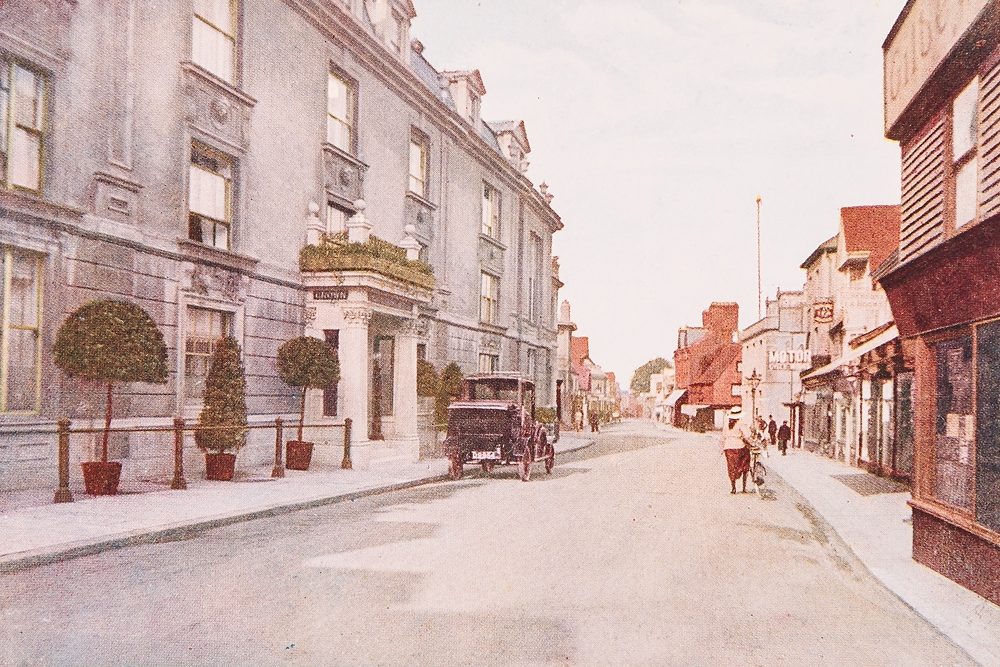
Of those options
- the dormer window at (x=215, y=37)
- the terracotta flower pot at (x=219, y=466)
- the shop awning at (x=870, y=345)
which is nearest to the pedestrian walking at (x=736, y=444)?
the shop awning at (x=870, y=345)

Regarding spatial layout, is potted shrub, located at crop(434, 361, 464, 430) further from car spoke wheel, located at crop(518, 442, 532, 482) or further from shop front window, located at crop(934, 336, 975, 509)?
shop front window, located at crop(934, 336, 975, 509)

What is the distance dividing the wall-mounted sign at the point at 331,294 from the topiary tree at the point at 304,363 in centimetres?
155

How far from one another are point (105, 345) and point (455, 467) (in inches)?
315

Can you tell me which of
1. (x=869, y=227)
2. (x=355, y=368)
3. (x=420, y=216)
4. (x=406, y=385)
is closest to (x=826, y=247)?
(x=869, y=227)

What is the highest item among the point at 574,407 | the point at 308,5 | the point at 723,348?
the point at 308,5

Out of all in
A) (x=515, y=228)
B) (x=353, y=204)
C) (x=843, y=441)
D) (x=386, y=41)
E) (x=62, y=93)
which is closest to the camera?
(x=62, y=93)

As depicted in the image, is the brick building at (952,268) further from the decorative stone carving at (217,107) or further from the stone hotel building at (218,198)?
the decorative stone carving at (217,107)

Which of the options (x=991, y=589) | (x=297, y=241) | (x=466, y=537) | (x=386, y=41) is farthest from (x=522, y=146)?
(x=991, y=589)

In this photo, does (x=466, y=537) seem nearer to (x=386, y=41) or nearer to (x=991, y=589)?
(x=991, y=589)

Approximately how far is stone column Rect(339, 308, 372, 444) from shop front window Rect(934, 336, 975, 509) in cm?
1284

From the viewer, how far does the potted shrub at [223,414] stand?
50.3ft

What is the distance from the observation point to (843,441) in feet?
99.4

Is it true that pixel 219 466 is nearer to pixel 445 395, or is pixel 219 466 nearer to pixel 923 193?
pixel 445 395

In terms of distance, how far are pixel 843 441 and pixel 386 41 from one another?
2086 centimetres
